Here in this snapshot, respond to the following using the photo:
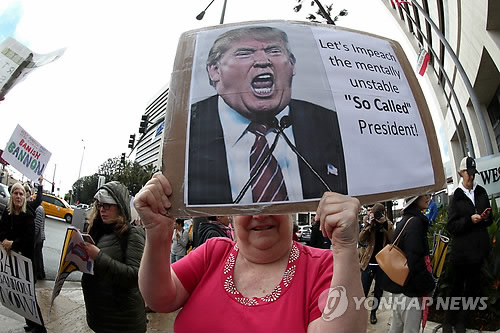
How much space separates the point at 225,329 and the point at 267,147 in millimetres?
675

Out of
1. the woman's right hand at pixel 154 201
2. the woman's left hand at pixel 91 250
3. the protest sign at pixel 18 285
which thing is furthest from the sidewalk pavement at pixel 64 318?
the woman's right hand at pixel 154 201

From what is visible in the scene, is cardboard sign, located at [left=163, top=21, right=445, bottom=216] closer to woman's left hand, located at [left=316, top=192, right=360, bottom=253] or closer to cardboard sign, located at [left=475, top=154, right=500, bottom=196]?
woman's left hand, located at [left=316, top=192, right=360, bottom=253]

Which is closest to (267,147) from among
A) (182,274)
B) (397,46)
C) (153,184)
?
(153,184)

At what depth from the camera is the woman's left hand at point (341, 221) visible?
106 cm

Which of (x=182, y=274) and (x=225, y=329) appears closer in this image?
(x=225, y=329)

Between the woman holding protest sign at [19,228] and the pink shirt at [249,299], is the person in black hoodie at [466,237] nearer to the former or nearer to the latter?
the pink shirt at [249,299]

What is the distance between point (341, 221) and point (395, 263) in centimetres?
265

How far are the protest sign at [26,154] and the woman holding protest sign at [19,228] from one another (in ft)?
1.61

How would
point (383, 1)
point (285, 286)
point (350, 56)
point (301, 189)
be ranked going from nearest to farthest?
point (301, 189) < point (285, 286) < point (350, 56) < point (383, 1)

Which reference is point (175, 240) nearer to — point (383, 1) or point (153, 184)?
point (153, 184)

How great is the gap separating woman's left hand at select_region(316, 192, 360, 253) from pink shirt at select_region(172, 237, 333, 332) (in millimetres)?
250

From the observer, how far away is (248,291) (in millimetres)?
1352

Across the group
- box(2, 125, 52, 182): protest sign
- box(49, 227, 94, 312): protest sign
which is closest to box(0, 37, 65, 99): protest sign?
box(2, 125, 52, 182): protest sign

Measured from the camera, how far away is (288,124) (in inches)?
49.6
